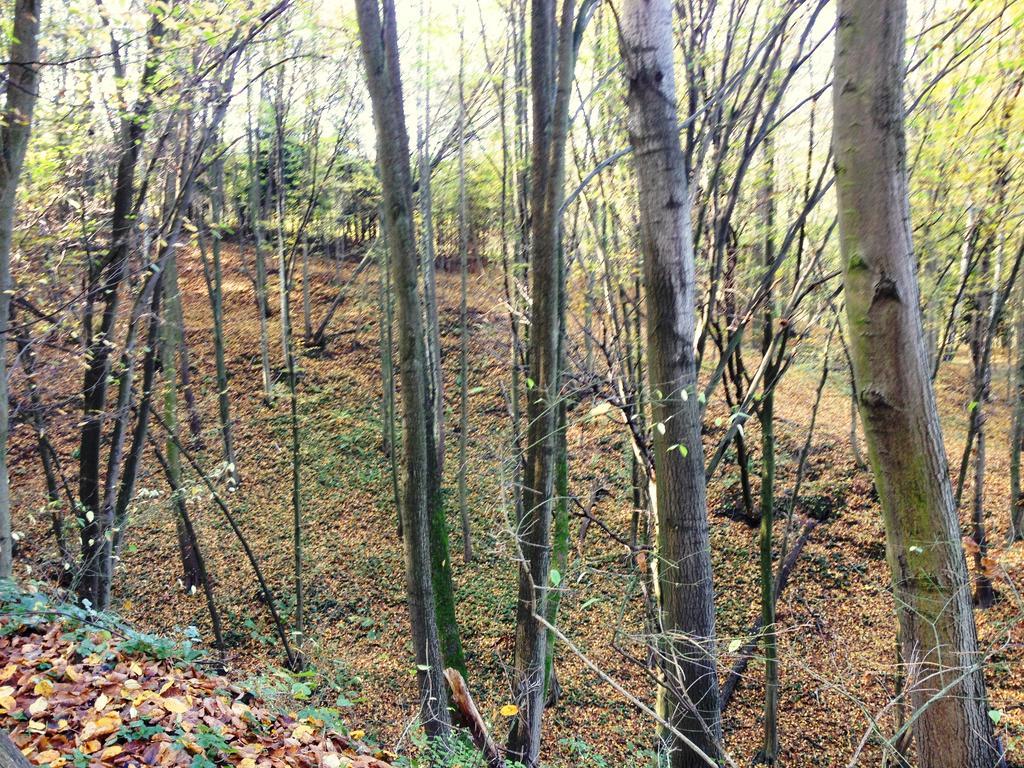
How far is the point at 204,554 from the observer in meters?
13.3

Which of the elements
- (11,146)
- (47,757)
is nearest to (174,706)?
(47,757)

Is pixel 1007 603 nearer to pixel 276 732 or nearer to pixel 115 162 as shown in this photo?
pixel 276 732

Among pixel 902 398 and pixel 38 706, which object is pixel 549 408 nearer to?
pixel 902 398

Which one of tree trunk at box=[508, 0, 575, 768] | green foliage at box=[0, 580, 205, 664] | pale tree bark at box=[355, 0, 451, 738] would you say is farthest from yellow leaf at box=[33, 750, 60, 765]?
tree trunk at box=[508, 0, 575, 768]

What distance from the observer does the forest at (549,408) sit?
2783 millimetres

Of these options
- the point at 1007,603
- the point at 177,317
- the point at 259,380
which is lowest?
the point at 1007,603

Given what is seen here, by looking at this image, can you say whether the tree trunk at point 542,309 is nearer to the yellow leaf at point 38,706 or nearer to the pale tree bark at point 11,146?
the yellow leaf at point 38,706

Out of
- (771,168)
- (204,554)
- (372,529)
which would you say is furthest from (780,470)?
(204,554)

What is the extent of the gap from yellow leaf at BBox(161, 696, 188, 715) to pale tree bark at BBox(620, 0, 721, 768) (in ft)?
7.99

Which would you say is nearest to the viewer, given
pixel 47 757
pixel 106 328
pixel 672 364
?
pixel 47 757

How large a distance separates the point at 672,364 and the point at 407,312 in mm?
2977

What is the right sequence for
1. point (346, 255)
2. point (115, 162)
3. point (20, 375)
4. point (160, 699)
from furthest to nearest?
point (346, 255) < point (115, 162) < point (20, 375) < point (160, 699)

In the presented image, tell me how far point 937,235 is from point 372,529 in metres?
12.2

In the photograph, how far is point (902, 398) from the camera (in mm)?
2393
